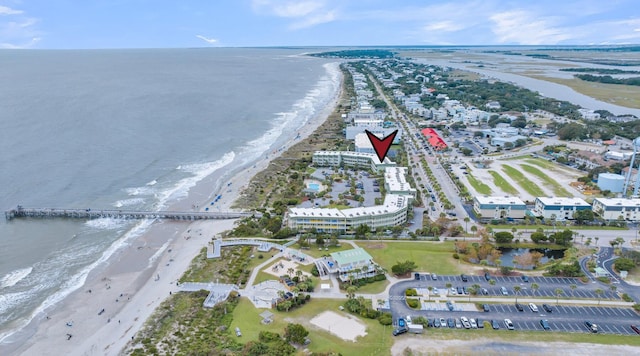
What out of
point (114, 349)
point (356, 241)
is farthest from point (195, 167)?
point (114, 349)

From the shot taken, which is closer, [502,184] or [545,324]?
[545,324]

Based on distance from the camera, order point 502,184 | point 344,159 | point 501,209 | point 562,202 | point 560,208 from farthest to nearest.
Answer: point 344,159 → point 502,184 → point 562,202 → point 501,209 → point 560,208

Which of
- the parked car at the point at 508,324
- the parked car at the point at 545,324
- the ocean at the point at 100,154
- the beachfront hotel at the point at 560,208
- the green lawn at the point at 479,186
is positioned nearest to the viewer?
the parked car at the point at 508,324

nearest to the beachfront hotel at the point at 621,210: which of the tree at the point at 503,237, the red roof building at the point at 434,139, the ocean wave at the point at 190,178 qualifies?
the tree at the point at 503,237

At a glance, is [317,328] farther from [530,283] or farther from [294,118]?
[294,118]

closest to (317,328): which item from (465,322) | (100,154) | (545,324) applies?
(465,322)

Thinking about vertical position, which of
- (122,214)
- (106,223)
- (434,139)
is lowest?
(106,223)

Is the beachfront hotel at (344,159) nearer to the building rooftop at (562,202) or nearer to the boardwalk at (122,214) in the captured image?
the boardwalk at (122,214)

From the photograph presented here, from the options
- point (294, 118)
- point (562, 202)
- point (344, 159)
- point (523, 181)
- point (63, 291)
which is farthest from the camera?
point (294, 118)
